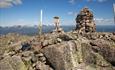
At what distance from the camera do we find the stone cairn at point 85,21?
165ft

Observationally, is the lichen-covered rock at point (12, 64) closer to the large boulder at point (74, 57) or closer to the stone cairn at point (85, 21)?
the large boulder at point (74, 57)

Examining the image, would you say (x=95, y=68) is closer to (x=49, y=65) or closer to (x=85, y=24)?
(x=49, y=65)

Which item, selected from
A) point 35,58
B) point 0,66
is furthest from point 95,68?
point 0,66

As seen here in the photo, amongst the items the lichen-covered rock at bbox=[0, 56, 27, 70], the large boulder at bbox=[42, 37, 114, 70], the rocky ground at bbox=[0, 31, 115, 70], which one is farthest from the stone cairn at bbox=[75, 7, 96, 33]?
the lichen-covered rock at bbox=[0, 56, 27, 70]

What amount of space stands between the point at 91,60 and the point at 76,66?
9.75 ft

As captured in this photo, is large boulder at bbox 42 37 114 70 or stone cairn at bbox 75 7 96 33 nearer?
large boulder at bbox 42 37 114 70

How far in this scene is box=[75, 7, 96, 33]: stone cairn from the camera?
50312 mm

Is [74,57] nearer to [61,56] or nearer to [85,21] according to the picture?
[61,56]

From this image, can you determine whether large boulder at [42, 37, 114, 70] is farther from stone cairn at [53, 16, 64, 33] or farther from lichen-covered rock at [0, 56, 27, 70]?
stone cairn at [53, 16, 64, 33]

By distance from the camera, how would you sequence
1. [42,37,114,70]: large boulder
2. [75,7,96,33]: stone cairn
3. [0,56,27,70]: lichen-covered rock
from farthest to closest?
[75,7,96,33]: stone cairn, [42,37,114,70]: large boulder, [0,56,27,70]: lichen-covered rock

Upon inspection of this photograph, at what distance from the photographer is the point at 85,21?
5103 centimetres

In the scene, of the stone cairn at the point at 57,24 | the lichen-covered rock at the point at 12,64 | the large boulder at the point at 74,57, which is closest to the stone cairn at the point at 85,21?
the stone cairn at the point at 57,24

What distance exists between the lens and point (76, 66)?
102 feet

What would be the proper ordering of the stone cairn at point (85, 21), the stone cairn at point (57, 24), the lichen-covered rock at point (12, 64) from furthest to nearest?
the stone cairn at point (85, 21), the stone cairn at point (57, 24), the lichen-covered rock at point (12, 64)
